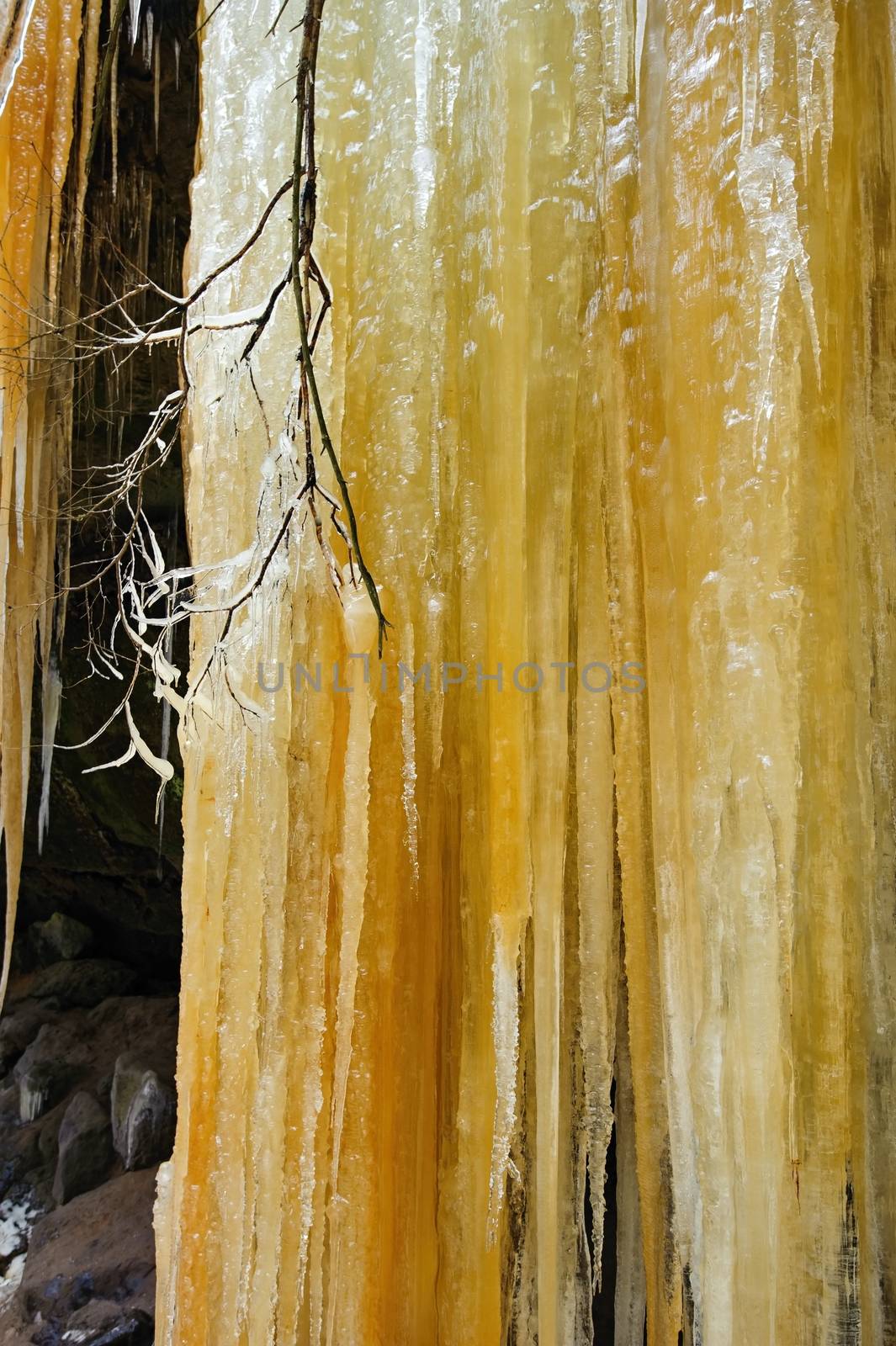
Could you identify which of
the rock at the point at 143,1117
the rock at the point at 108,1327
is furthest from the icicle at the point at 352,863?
the rock at the point at 143,1117

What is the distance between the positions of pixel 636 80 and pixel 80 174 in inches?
46.9

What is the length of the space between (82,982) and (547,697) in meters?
3.63

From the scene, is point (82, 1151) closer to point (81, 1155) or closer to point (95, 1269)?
point (81, 1155)

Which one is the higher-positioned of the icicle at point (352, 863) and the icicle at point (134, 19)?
the icicle at point (134, 19)

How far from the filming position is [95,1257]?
2.76 meters

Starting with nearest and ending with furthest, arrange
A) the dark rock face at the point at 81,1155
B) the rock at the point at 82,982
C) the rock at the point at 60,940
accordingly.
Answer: the dark rock face at the point at 81,1155 → the rock at the point at 82,982 → the rock at the point at 60,940

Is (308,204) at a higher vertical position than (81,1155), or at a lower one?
higher

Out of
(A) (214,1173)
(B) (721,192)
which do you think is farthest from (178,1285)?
(B) (721,192)

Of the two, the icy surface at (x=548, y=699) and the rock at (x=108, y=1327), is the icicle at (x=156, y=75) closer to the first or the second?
the icy surface at (x=548, y=699)

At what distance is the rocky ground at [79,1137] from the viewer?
2.61 m

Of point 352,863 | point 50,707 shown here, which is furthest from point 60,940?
point 352,863

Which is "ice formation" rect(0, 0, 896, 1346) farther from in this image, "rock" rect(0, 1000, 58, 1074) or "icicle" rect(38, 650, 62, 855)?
"rock" rect(0, 1000, 58, 1074)

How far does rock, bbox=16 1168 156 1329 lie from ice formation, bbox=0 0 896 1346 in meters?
1.82

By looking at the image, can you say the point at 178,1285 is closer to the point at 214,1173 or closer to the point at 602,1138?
the point at 214,1173
